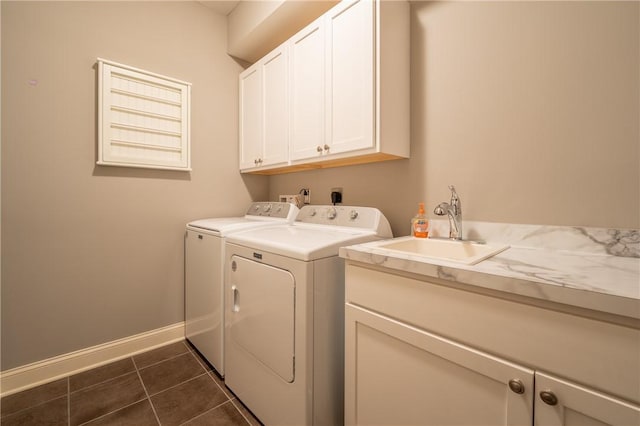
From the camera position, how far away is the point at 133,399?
1514 mm

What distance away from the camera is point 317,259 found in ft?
3.71

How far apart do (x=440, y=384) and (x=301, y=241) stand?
750 mm

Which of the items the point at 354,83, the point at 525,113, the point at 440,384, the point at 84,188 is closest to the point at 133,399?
the point at 84,188

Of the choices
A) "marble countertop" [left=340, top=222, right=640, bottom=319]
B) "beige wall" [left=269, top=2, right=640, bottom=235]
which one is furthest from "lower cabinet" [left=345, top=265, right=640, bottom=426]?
"beige wall" [left=269, top=2, right=640, bottom=235]

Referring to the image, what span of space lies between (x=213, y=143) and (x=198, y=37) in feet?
2.86

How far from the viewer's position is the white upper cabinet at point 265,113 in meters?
1.99

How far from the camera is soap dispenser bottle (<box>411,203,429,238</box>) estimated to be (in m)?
1.45

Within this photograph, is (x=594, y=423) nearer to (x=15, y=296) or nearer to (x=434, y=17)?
(x=434, y=17)

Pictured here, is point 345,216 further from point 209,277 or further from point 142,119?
point 142,119

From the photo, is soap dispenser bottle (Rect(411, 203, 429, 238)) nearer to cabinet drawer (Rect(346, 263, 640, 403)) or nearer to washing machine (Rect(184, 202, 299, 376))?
cabinet drawer (Rect(346, 263, 640, 403))

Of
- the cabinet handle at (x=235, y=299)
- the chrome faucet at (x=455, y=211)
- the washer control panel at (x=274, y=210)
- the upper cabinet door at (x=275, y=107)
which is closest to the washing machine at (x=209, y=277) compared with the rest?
the washer control panel at (x=274, y=210)

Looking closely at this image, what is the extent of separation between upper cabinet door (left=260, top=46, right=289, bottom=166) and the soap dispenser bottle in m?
1.00

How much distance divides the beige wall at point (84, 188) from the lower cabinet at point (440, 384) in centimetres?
171

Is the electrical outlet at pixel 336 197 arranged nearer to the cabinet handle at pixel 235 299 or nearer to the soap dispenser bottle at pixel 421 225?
the soap dispenser bottle at pixel 421 225
